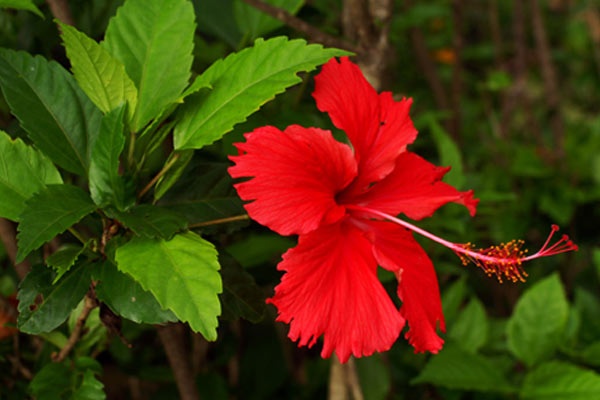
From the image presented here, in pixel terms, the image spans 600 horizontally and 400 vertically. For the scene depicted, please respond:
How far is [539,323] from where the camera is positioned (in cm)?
128

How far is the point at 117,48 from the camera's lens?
2.70ft

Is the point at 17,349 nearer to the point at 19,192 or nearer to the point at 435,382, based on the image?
the point at 19,192

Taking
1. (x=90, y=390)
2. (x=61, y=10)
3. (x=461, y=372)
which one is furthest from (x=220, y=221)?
(x=461, y=372)

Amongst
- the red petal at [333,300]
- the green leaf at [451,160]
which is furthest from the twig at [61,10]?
the green leaf at [451,160]

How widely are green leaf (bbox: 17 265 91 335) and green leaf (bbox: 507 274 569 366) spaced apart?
81cm

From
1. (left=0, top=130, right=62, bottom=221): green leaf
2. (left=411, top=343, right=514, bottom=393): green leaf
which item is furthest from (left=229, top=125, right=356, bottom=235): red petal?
(left=411, top=343, right=514, bottom=393): green leaf

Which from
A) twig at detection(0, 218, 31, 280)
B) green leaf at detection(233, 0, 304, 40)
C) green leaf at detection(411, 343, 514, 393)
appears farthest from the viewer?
green leaf at detection(411, 343, 514, 393)

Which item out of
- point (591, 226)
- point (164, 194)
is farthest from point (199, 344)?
point (591, 226)

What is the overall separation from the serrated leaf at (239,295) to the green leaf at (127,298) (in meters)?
0.10

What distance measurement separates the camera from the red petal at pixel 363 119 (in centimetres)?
79

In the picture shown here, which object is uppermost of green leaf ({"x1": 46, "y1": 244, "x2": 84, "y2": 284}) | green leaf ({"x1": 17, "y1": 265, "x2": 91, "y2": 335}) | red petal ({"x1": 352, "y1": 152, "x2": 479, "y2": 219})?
red petal ({"x1": 352, "y1": 152, "x2": 479, "y2": 219})

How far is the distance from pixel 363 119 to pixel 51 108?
354mm

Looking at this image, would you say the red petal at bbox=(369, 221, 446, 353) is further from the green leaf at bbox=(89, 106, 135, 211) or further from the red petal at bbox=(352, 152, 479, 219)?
the green leaf at bbox=(89, 106, 135, 211)

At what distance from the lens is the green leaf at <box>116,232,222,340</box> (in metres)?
0.67
